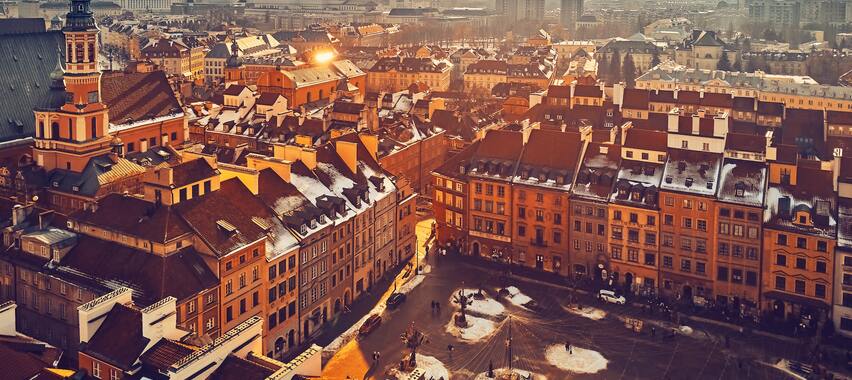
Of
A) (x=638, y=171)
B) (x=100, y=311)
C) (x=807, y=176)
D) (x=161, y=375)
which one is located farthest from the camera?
(x=638, y=171)

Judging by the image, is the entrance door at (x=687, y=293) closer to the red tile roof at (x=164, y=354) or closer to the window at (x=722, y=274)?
the window at (x=722, y=274)

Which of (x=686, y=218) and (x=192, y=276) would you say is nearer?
(x=192, y=276)

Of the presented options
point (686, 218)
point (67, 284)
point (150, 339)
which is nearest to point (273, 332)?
point (67, 284)

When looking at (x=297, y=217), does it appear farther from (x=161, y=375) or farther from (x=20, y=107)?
(x=20, y=107)

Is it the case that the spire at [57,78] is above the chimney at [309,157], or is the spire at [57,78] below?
above

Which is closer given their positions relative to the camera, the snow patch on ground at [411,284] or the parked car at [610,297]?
the parked car at [610,297]

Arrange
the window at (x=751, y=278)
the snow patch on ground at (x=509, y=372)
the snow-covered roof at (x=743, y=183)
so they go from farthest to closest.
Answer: the snow-covered roof at (x=743, y=183) < the window at (x=751, y=278) < the snow patch on ground at (x=509, y=372)

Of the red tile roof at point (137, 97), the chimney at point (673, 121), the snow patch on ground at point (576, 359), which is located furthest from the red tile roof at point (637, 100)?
the snow patch on ground at point (576, 359)

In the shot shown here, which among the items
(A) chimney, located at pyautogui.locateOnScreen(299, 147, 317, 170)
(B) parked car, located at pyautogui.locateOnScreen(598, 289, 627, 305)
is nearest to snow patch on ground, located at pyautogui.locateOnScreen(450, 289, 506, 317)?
(B) parked car, located at pyautogui.locateOnScreen(598, 289, 627, 305)
